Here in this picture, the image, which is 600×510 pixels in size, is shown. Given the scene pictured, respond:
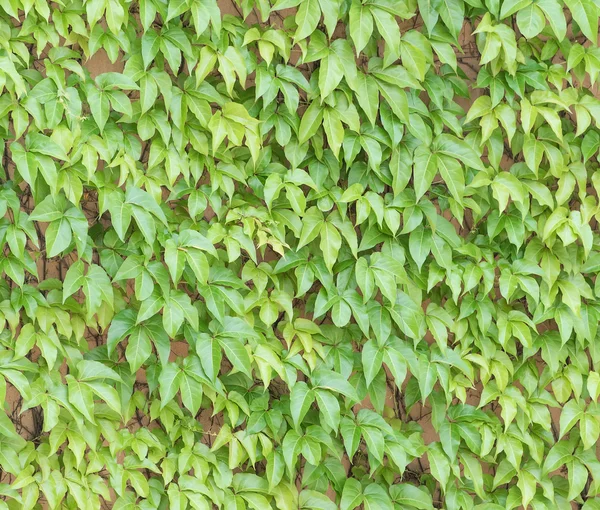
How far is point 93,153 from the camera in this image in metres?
2.18

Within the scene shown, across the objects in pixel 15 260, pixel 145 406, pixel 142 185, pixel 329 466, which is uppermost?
pixel 142 185

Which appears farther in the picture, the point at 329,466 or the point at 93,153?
the point at 329,466

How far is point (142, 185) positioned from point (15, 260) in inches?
15.9

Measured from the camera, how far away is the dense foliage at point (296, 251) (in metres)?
2.20

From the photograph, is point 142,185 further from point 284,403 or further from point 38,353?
point 284,403

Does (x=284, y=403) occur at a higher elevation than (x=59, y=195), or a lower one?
lower

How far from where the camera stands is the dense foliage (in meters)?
2.20

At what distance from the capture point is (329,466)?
251 centimetres

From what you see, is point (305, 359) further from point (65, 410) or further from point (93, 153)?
point (93, 153)

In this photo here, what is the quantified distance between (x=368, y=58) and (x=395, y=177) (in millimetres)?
394

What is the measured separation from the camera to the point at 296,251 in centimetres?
235

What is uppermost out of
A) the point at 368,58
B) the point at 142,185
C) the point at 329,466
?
the point at 368,58

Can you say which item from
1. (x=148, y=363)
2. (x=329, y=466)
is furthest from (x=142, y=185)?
(x=329, y=466)

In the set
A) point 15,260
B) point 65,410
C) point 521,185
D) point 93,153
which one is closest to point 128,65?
point 93,153
